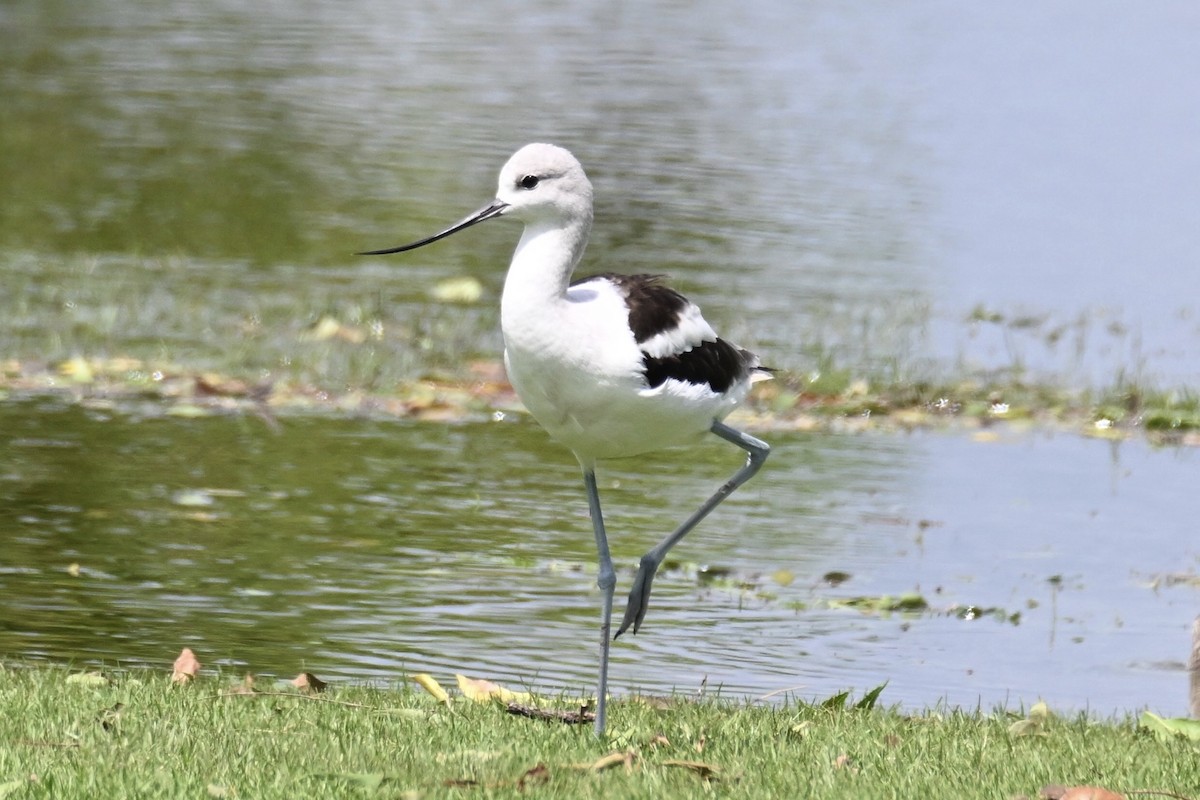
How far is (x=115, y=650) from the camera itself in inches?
293

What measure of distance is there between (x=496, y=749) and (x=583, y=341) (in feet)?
3.87

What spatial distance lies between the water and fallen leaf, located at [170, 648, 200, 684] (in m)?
0.37

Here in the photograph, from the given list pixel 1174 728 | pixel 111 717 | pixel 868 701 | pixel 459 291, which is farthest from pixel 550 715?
pixel 459 291

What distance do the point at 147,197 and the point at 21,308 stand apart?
411 centimetres

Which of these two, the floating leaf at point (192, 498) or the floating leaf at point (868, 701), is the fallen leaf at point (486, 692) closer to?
the floating leaf at point (868, 701)

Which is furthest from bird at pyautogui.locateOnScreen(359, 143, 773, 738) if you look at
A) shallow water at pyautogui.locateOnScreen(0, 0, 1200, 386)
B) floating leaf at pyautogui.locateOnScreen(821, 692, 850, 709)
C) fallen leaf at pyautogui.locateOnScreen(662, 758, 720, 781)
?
shallow water at pyautogui.locateOnScreen(0, 0, 1200, 386)

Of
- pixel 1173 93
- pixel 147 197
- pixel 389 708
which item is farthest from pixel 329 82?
pixel 389 708

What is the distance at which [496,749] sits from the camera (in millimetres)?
5816

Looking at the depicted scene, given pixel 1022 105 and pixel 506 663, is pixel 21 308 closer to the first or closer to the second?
pixel 506 663

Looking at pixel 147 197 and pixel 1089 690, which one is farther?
pixel 147 197

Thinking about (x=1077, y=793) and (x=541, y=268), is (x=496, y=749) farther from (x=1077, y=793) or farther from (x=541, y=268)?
(x=1077, y=793)

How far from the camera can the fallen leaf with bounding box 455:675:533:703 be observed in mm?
6742

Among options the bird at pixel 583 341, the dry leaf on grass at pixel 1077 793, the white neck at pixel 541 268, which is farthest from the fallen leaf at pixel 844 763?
the white neck at pixel 541 268

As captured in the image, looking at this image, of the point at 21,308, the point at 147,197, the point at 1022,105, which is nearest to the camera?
the point at 21,308
